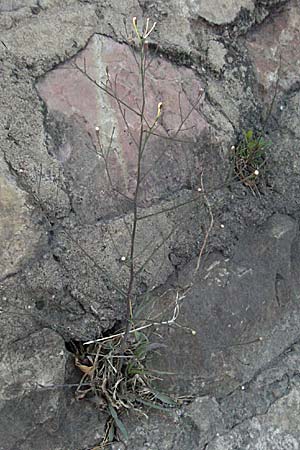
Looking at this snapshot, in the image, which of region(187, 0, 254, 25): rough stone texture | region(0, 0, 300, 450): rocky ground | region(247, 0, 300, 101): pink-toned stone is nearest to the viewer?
region(0, 0, 300, 450): rocky ground

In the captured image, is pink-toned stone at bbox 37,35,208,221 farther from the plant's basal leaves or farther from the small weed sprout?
the plant's basal leaves

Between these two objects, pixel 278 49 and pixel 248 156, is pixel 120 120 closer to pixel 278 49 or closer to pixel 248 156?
pixel 248 156

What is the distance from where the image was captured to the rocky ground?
4.69 feet

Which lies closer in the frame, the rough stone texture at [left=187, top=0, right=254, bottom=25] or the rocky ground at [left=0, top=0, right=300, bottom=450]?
the rocky ground at [left=0, top=0, right=300, bottom=450]

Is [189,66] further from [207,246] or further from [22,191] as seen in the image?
[22,191]

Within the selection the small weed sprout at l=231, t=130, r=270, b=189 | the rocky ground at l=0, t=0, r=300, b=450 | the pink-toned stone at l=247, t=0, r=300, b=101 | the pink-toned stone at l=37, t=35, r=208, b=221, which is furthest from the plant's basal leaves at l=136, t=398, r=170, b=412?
the pink-toned stone at l=247, t=0, r=300, b=101

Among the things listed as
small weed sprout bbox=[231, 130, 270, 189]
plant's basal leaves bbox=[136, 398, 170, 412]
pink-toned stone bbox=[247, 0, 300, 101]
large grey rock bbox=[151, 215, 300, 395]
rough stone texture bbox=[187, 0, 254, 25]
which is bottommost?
plant's basal leaves bbox=[136, 398, 170, 412]

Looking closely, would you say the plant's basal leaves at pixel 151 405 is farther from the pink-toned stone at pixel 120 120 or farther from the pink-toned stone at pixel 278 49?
the pink-toned stone at pixel 278 49

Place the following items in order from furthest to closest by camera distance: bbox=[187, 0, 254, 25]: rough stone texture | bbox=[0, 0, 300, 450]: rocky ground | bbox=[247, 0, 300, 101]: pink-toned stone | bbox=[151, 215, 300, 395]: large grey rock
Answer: bbox=[247, 0, 300, 101]: pink-toned stone
bbox=[187, 0, 254, 25]: rough stone texture
bbox=[151, 215, 300, 395]: large grey rock
bbox=[0, 0, 300, 450]: rocky ground

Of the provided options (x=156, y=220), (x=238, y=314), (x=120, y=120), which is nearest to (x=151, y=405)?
(x=238, y=314)

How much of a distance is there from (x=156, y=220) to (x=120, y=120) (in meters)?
0.22

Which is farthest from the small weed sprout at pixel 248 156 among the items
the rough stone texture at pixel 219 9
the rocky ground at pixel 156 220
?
the rough stone texture at pixel 219 9

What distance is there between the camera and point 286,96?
182cm

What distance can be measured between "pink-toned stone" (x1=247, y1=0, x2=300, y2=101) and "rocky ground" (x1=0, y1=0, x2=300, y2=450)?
1 cm
